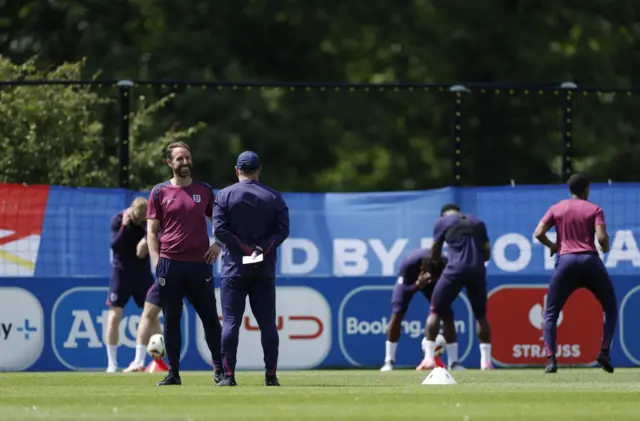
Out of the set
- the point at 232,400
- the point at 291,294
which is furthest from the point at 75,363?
the point at 232,400

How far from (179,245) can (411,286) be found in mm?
5435

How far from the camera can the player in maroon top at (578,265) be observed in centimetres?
1805

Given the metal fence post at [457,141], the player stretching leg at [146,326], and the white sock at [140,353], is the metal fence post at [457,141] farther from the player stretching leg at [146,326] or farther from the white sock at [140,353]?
the white sock at [140,353]

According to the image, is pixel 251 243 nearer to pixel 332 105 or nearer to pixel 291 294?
pixel 291 294

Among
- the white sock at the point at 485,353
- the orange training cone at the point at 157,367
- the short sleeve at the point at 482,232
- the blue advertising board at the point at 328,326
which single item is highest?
the short sleeve at the point at 482,232

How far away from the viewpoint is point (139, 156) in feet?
73.8

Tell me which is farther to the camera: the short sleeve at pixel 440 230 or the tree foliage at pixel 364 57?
the tree foliage at pixel 364 57

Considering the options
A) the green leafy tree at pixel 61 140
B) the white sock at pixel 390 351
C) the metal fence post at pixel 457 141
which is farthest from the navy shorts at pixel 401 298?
the green leafy tree at pixel 61 140

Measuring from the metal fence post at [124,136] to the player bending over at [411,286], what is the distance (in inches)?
127

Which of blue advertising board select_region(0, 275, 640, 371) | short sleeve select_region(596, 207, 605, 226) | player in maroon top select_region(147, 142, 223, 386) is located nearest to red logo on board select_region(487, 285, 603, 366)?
blue advertising board select_region(0, 275, 640, 371)

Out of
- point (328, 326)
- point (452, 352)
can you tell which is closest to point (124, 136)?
point (328, 326)

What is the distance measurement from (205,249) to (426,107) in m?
19.3

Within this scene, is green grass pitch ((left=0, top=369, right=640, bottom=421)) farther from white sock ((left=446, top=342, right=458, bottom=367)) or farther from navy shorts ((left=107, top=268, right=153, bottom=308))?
white sock ((left=446, top=342, right=458, bottom=367))

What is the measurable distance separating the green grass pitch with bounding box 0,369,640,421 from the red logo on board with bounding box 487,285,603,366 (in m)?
3.10
